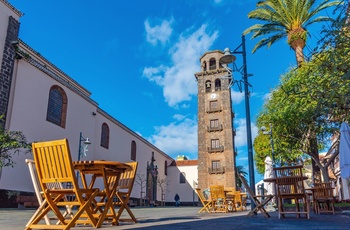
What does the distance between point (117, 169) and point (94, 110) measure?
19641mm

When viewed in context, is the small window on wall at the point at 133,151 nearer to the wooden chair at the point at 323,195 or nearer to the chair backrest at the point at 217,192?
the chair backrest at the point at 217,192

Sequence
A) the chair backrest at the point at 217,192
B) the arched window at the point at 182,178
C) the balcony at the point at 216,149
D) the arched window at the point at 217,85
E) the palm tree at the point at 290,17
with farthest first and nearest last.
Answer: the arched window at the point at 182,178, the arched window at the point at 217,85, the balcony at the point at 216,149, the palm tree at the point at 290,17, the chair backrest at the point at 217,192

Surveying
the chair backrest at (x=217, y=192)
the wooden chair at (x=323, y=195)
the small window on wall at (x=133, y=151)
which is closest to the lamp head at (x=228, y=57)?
the chair backrest at (x=217, y=192)

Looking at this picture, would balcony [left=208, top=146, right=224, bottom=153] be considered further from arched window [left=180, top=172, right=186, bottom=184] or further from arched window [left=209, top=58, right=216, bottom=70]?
arched window [left=209, top=58, right=216, bottom=70]

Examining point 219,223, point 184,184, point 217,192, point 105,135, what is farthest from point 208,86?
point 219,223

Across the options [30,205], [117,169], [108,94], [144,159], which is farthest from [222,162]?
[117,169]

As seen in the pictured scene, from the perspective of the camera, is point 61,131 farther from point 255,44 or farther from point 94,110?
point 255,44

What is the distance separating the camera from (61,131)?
18.8 m

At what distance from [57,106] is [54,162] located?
16.4 meters

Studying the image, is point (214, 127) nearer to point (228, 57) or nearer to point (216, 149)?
point (216, 149)

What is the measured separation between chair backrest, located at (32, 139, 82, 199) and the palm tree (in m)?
15.3

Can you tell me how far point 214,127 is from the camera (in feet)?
125

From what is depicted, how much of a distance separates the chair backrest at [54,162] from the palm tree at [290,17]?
50.3 feet

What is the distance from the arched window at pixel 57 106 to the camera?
1814 cm
